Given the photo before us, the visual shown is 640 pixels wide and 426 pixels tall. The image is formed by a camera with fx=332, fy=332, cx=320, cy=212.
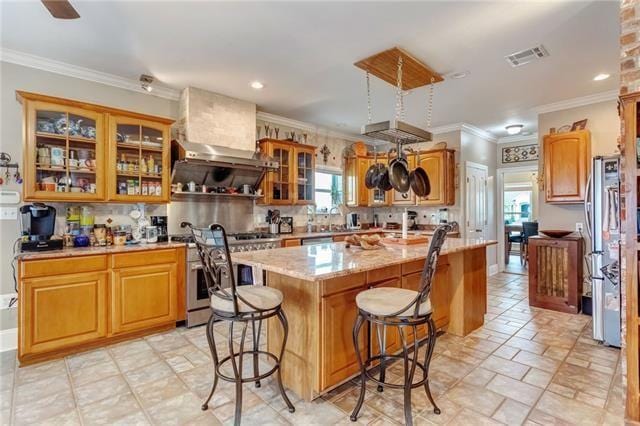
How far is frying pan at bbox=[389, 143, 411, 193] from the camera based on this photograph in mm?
3141

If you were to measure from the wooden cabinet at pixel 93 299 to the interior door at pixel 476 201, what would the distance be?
15.5 feet

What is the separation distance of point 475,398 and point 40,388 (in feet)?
9.98

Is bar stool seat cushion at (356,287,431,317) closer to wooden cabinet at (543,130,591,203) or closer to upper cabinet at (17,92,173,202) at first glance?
upper cabinet at (17,92,173,202)

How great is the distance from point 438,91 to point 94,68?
380 centimetres

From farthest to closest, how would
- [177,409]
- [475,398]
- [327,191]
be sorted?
[327,191] < [475,398] < [177,409]

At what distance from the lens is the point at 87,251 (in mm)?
2988

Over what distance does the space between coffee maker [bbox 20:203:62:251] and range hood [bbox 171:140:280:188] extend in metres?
1.20

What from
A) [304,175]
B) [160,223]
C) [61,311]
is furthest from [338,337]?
[304,175]

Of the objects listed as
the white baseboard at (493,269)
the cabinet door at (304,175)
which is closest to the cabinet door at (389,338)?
the cabinet door at (304,175)

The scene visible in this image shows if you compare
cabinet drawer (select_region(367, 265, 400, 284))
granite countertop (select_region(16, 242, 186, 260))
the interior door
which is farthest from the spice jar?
the interior door

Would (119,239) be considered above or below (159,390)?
above

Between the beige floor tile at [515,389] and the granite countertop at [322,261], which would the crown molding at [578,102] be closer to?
the granite countertop at [322,261]

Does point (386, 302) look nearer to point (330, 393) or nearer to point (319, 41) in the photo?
point (330, 393)

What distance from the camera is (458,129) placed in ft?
18.7
